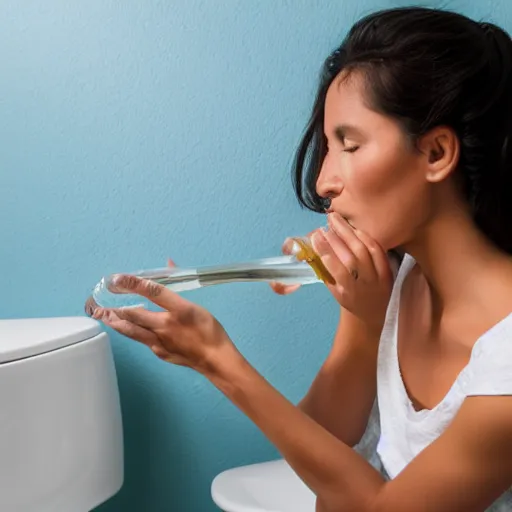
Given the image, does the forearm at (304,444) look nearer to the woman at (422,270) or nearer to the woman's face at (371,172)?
the woman at (422,270)

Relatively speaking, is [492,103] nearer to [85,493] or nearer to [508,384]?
[508,384]

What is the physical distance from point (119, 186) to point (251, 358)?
32cm

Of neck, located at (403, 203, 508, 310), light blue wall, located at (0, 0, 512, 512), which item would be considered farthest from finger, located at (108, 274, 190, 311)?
light blue wall, located at (0, 0, 512, 512)

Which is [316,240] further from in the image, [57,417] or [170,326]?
[57,417]

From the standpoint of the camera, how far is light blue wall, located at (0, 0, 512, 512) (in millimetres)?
1081

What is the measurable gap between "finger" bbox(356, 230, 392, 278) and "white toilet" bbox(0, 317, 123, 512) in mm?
398

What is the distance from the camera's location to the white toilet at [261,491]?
88 cm

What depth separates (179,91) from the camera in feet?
3.56

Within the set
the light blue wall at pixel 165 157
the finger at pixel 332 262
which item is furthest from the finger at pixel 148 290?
the light blue wall at pixel 165 157

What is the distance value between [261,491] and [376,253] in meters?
0.40

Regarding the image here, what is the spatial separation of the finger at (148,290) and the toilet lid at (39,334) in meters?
0.27

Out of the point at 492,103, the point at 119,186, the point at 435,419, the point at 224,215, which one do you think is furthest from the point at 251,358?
the point at 492,103

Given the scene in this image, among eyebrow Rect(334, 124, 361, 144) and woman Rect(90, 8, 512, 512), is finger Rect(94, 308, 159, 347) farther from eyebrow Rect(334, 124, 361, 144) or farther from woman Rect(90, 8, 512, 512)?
eyebrow Rect(334, 124, 361, 144)

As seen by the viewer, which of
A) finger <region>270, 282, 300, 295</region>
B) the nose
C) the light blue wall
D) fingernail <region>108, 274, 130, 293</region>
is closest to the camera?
fingernail <region>108, 274, 130, 293</region>
